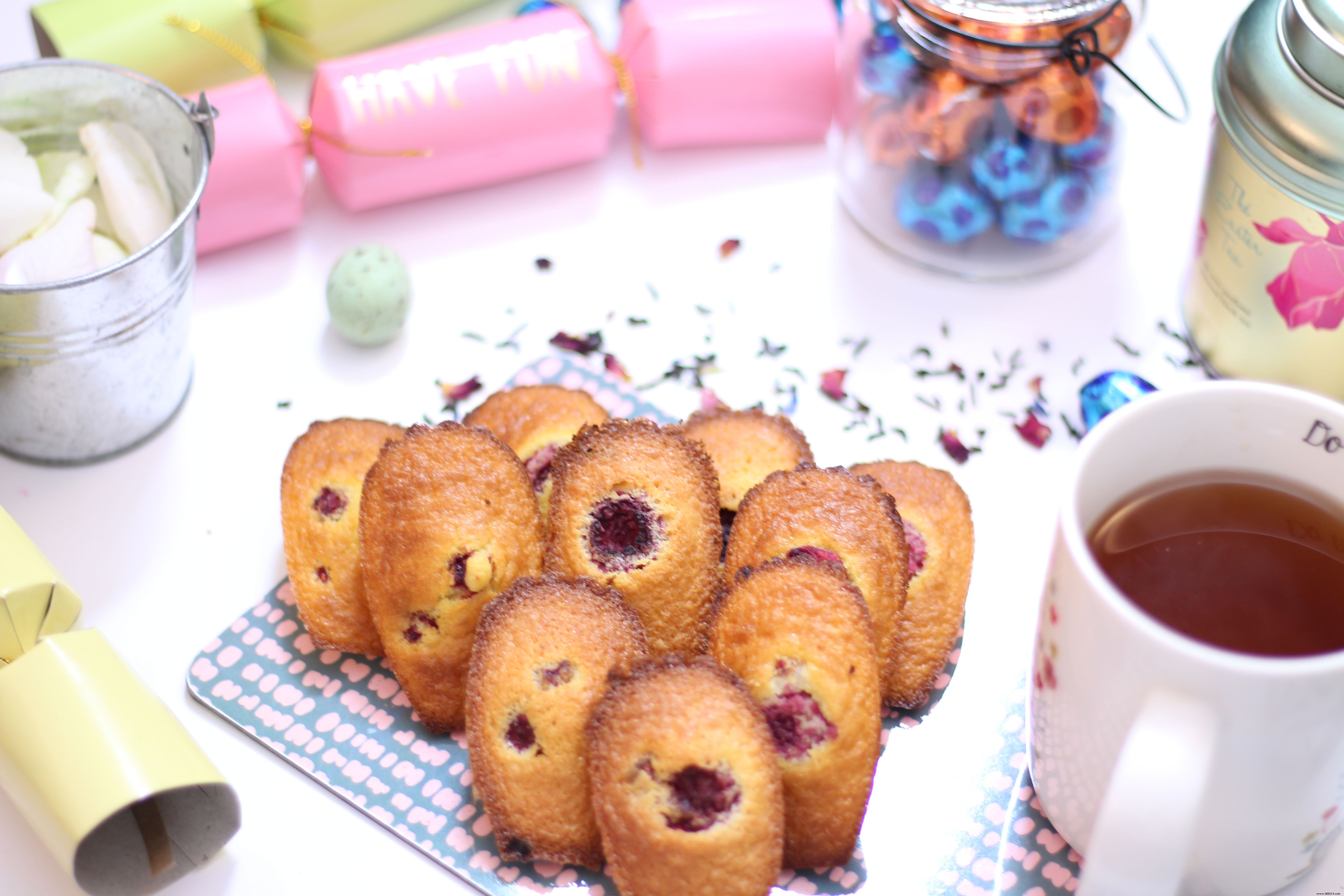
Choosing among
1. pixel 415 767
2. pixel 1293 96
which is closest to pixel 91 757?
pixel 415 767

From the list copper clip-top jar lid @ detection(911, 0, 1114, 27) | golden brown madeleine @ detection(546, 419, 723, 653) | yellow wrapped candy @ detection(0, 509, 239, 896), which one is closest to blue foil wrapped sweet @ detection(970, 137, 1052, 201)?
copper clip-top jar lid @ detection(911, 0, 1114, 27)

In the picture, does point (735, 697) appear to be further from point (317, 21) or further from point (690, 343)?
point (317, 21)

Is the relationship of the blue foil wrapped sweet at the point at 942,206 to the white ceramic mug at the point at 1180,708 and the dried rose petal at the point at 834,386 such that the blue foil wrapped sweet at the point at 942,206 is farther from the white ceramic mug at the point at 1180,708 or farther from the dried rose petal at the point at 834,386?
the white ceramic mug at the point at 1180,708

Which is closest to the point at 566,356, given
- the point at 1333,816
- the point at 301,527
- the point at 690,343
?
the point at 690,343

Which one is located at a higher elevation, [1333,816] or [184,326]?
[184,326]

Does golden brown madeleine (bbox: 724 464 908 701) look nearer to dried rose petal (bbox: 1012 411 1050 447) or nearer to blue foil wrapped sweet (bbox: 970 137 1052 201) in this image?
dried rose petal (bbox: 1012 411 1050 447)

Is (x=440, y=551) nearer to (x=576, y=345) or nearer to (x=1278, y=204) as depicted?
(x=576, y=345)
